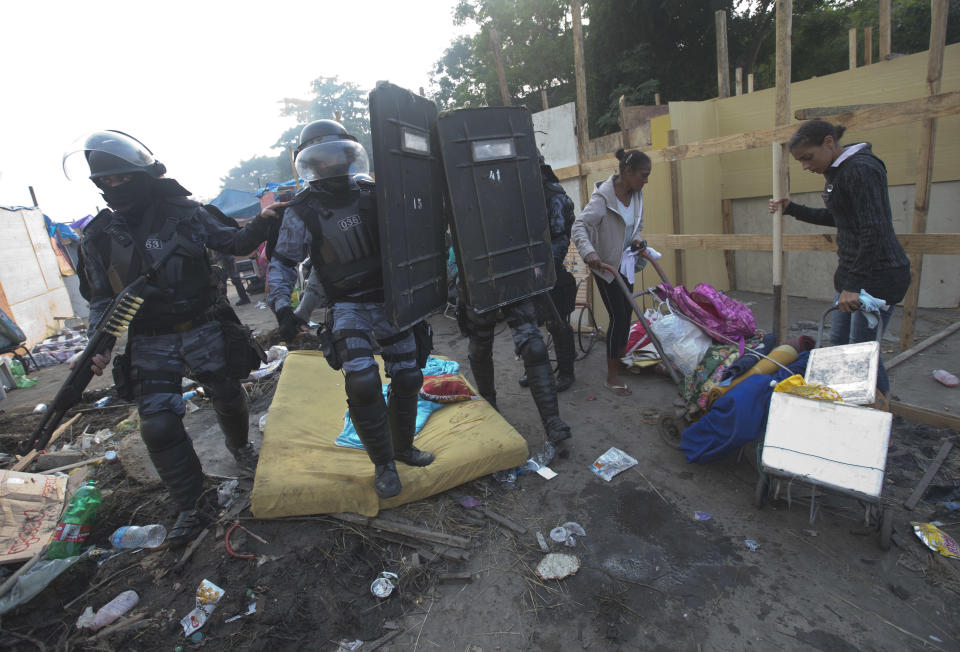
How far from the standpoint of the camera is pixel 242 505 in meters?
3.00

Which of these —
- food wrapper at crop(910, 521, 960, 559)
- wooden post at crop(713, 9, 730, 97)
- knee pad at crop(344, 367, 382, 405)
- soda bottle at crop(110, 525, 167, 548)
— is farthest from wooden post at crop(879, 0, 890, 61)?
soda bottle at crop(110, 525, 167, 548)

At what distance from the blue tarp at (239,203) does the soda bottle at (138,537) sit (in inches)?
586

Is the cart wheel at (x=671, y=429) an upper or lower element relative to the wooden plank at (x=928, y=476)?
upper

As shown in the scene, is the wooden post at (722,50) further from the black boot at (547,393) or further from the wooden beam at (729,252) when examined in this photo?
the black boot at (547,393)

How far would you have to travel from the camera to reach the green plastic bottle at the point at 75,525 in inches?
110

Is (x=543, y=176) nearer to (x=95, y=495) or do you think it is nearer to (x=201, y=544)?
(x=201, y=544)

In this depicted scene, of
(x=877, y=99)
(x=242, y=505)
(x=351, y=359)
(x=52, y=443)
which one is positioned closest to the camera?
(x=351, y=359)

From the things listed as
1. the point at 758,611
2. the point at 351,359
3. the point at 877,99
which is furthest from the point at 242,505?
the point at 877,99

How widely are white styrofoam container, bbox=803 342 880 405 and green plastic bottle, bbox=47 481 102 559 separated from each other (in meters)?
4.36

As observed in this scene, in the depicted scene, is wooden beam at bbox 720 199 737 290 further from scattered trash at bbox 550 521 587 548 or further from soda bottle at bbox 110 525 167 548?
soda bottle at bbox 110 525 167 548

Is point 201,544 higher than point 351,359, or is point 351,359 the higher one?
point 351,359

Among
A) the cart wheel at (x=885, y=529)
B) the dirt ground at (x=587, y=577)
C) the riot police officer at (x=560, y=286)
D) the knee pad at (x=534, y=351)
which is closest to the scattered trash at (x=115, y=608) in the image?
the dirt ground at (x=587, y=577)

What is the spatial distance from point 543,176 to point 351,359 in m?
1.95

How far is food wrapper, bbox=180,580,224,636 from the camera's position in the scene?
2.24 m
